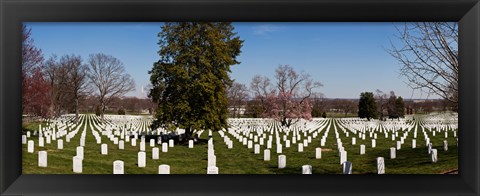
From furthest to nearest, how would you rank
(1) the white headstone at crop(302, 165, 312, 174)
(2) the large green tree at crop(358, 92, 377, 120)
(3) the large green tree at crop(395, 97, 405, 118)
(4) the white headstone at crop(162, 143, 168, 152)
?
(4) the white headstone at crop(162, 143, 168, 152), (2) the large green tree at crop(358, 92, 377, 120), (3) the large green tree at crop(395, 97, 405, 118), (1) the white headstone at crop(302, 165, 312, 174)

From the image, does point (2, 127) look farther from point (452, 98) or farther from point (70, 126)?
point (452, 98)

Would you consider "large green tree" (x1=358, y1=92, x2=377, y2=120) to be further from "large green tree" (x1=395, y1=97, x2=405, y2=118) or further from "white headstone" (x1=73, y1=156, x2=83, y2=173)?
"white headstone" (x1=73, y1=156, x2=83, y2=173)

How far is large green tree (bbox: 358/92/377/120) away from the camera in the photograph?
6.54 meters

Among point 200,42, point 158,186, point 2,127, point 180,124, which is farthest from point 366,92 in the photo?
point 2,127

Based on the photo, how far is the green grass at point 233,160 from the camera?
5.26 m

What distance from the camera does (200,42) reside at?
704 cm

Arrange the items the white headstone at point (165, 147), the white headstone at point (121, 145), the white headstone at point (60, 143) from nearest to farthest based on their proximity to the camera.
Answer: the white headstone at point (60, 143) → the white headstone at point (165, 147) → the white headstone at point (121, 145)

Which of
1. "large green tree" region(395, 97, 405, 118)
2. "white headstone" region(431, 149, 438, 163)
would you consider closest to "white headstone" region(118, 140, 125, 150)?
"large green tree" region(395, 97, 405, 118)

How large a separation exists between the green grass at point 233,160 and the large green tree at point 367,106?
75cm

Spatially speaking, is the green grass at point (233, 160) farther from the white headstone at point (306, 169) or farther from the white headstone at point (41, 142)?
the white headstone at point (306, 169)

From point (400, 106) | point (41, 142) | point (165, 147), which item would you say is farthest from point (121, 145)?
point (400, 106)

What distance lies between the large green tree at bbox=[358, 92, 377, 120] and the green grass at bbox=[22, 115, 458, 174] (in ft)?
2.47
